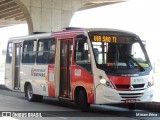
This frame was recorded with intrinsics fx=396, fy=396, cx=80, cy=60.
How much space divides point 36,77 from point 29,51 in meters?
1.37

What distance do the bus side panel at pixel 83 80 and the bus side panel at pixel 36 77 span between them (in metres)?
2.23

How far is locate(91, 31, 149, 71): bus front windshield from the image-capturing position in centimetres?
1300

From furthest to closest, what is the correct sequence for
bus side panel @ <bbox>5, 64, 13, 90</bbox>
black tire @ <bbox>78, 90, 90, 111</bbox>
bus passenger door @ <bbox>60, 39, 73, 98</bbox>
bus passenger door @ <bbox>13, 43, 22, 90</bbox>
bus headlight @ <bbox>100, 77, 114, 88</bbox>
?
bus side panel @ <bbox>5, 64, 13, 90</bbox>
bus passenger door @ <bbox>13, 43, 22, 90</bbox>
bus passenger door @ <bbox>60, 39, 73, 98</bbox>
black tire @ <bbox>78, 90, 90, 111</bbox>
bus headlight @ <bbox>100, 77, 114, 88</bbox>

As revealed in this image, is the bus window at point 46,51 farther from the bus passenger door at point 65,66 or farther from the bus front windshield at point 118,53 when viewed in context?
the bus front windshield at point 118,53

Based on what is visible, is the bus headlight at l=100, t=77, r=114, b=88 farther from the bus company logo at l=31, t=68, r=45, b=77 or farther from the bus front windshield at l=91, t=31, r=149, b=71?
the bus company logo at l=31, t=68, r=45, b=77

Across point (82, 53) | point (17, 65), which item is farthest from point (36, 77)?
point (82, 53)

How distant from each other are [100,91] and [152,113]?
2045mm

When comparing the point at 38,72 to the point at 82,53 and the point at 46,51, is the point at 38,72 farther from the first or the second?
the point at 82,53

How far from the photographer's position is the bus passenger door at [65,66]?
14.4 metres

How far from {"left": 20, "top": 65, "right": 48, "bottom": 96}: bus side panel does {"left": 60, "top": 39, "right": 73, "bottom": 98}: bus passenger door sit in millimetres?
1199

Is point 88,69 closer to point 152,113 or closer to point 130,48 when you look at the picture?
point 130,48

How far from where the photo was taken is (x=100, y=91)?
12.6 meters

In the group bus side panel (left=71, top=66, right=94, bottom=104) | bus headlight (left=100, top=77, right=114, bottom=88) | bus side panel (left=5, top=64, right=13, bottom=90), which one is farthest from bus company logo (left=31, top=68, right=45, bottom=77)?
bus headlight (left=100, top=77, right=114, bottom=88)

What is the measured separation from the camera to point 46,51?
16.0m
